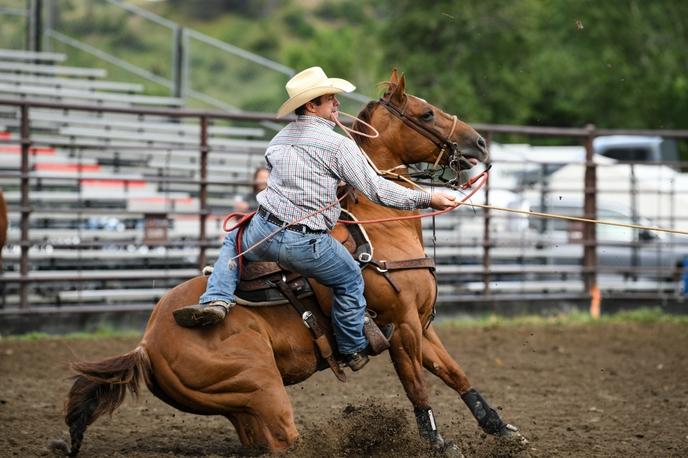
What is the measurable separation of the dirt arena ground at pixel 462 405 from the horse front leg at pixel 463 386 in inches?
3.9

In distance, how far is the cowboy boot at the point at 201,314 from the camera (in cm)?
521

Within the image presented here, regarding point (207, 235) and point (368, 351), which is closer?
point (368, 351)

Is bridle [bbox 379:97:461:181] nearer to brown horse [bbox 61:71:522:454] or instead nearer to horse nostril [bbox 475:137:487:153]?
brown horse [bbox 61:71:522:454]

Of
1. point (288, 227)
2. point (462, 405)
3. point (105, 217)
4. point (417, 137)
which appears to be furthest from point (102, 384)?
point (105, 217)

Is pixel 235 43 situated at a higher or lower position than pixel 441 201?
higher

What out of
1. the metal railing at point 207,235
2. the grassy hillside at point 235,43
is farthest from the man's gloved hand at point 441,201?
the grassy hillside at point 235,43

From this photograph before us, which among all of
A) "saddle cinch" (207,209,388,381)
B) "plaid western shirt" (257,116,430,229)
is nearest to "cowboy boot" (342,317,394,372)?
"saddle cinch" (207,209,388,381)

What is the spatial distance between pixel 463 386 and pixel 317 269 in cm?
140

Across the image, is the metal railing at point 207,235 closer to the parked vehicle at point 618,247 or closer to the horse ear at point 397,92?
the parked vehicle at point 618,247

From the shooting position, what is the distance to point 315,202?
5.48 m

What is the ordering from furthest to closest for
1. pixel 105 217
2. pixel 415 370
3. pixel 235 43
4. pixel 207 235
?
pixel 235 43 < pixel 207 235 < pixel 105 217 < pixel 415 370

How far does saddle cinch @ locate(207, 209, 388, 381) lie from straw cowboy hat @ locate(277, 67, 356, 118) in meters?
0.86

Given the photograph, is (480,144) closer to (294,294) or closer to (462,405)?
(294,294)

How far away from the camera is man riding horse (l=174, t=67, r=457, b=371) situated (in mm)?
5438
